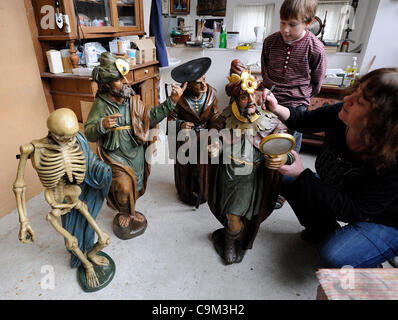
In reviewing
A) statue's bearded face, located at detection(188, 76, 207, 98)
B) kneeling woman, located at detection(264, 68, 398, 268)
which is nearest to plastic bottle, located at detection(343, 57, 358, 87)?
kneeling woman, located at detection(264, 68, 398, 268)

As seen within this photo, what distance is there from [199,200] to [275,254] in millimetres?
748

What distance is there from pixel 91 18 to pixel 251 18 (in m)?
2.69

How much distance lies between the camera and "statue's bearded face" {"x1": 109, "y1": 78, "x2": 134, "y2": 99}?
154 cm

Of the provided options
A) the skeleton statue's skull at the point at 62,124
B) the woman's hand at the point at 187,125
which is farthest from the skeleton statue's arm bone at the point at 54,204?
the woman's hand at the point at 187,125

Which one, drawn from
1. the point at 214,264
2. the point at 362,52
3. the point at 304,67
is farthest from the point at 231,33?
the point at 214,264

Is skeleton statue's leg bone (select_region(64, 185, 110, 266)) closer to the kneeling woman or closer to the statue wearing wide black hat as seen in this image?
the statue wearing wide black hat

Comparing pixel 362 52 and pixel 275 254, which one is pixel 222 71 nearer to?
pixel 362 52

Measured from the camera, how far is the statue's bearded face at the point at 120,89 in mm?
1543

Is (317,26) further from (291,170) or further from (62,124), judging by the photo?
(62,124)

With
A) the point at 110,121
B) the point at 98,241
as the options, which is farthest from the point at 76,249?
the point at 110,121

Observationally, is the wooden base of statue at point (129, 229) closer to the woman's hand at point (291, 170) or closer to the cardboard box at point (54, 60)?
the woman's hand at point (291, 170)

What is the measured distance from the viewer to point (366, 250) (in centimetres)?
142

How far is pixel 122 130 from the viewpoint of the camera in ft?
5.48

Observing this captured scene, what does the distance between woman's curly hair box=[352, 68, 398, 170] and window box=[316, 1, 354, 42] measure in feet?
10.2
